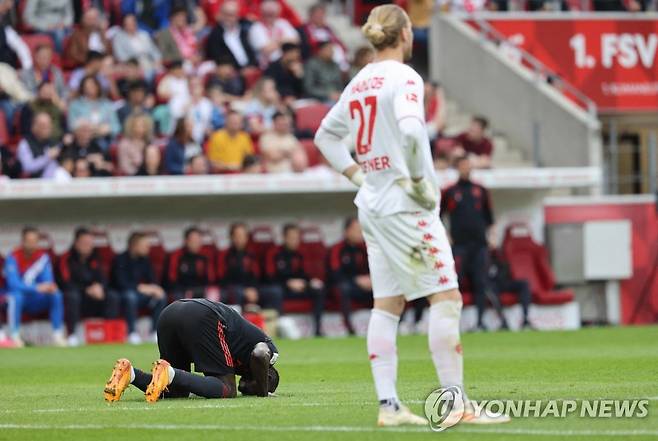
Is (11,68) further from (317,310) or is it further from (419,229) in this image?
(419,229)

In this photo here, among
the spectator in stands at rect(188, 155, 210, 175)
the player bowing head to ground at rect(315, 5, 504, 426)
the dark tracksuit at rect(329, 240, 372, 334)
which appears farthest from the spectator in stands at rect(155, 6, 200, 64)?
the player bowing head to ground at rect(315, 5, 504, 426)

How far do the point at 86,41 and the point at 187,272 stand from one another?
15.0 ft

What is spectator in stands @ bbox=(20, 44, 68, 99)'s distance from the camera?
21016 millimetres

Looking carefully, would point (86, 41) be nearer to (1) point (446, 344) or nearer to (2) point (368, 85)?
(2) point (368, 85)

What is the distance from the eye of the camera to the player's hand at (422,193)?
6.99 metres

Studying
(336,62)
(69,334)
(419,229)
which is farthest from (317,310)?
(419,229)

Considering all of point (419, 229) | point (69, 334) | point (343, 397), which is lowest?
point (69, 334)

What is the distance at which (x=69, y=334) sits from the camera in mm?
18859

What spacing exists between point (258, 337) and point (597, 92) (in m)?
16.8

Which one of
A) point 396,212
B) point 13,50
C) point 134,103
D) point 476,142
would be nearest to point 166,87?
point 134,103

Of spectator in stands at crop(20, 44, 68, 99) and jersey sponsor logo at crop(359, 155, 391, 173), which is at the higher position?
spectator in stands at crop(20, 44, 68, 99)

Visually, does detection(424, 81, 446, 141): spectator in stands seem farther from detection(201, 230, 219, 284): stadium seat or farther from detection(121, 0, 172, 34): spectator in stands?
detection(121, 0, 172, 34): spectator in stands

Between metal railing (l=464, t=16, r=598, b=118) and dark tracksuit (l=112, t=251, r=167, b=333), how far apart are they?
24.5 ft

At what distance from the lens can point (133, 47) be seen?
882 inches
